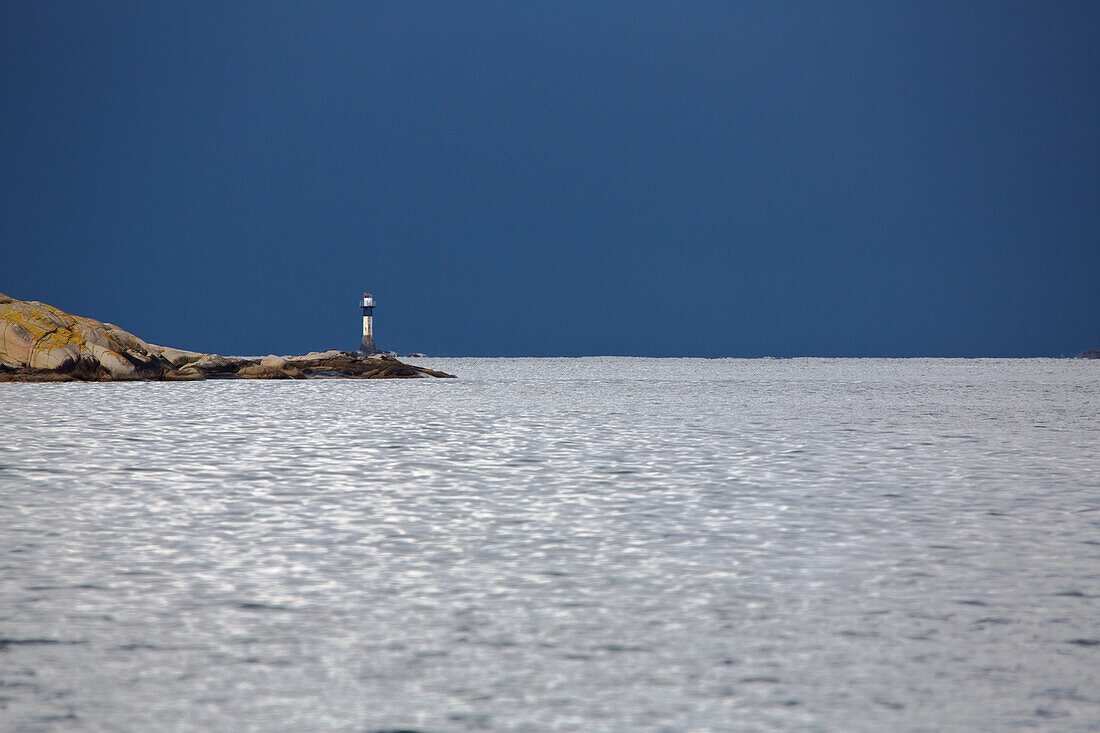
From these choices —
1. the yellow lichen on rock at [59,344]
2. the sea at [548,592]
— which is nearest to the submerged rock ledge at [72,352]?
the yellow lichen on rock at [59,344]

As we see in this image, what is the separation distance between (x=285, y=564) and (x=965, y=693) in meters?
3.45

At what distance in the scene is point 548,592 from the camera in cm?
490

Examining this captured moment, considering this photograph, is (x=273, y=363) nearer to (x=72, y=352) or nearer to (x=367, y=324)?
(x=72, y=352)

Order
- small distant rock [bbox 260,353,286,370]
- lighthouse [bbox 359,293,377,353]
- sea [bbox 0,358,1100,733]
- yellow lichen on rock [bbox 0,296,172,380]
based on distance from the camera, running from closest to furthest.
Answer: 1. sea [bbox 0,358,1100,733]
2. yellow lichen on rock [bbox 0,296,172,380]
3. small distant rock [bbox 260,353,286,370]
4. lighthouse [bbox 359,293,377,353]

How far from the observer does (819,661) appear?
12.2 ft

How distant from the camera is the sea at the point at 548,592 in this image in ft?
10.8

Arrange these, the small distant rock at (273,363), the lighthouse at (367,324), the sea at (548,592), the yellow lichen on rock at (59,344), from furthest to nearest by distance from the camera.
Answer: the lighthouse at (367,324) < the small distant rock at (273,363) < the yellow lichen on rock at (59,344) < the sea at (548,592)

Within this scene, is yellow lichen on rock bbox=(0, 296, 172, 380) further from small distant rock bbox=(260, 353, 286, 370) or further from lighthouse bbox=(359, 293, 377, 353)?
lighthouse bbox=(359, 293, 377, 353)

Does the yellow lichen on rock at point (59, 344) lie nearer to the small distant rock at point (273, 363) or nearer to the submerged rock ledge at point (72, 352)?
the submerged rock ledge at point (72, 352)

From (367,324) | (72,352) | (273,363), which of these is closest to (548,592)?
(72,352)

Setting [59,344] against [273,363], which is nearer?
[59,344]

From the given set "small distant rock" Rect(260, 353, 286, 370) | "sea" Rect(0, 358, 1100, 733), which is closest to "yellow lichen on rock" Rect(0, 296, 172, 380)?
"small distant rock" Rect(260, 353, 286, 370)

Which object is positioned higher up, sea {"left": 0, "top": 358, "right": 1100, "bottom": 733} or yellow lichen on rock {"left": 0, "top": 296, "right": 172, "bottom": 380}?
yellow lichen on rock {"left": 0, "top": 296, "right": 172, "bottom": 380}

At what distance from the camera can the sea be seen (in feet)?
10.8
